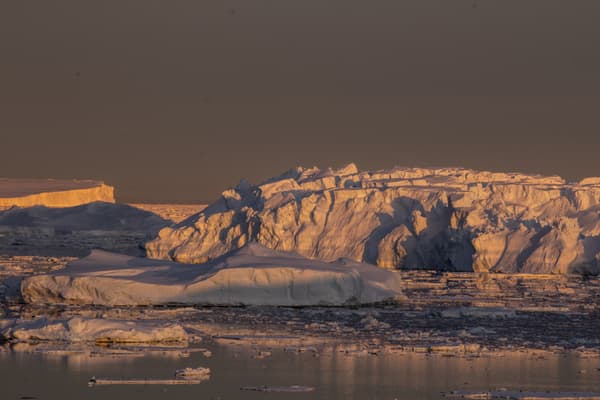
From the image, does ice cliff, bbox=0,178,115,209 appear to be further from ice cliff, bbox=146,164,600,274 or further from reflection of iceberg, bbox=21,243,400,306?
reflection of iceberg, bbox=21,243,400,306

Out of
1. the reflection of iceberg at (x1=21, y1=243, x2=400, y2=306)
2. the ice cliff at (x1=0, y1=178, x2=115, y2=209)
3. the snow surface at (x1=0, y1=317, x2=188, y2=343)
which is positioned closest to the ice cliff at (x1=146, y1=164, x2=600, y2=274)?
the reflection of iceberg at (x1=21, y1=243, x2=400, y2=306)

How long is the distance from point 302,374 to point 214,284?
760cm

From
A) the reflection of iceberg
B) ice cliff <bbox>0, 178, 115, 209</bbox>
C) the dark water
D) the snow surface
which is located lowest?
the dark water

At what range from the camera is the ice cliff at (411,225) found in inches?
1241

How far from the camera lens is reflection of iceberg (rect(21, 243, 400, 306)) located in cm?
1947

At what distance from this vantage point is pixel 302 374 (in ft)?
39.9

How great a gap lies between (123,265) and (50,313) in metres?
3.33

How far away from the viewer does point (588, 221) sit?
3341 cm

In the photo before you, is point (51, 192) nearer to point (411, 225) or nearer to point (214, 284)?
point (411, 225)

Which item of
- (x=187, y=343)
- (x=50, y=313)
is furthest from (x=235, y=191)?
(x=187, y=343)

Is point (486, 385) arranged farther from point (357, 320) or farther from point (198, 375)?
point (357, 320)

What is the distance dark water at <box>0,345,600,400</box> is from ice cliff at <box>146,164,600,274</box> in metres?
17.9

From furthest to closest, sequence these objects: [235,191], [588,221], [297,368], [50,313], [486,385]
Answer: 1. [235,191]
2. [588,221]
3. [50,313]
4. [297,368]
5. [486,385]

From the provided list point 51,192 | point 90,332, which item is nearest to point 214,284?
point 90,332
